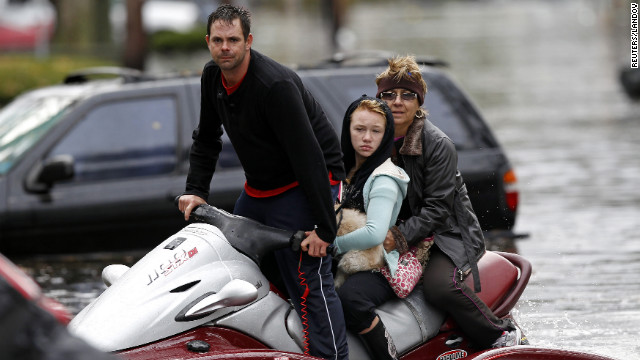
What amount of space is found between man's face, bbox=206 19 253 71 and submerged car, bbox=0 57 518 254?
3.74 metres

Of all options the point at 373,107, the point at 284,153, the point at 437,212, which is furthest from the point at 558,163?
the point at 284,153

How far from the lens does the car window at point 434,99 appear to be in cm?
828

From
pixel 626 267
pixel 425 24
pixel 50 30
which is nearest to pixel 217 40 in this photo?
pixel 626 267

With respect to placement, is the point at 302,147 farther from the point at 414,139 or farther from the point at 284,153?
the point at 414,139

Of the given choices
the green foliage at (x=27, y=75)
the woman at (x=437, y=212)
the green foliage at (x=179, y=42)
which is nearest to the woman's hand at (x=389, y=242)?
the woman at (x=437, y=212)

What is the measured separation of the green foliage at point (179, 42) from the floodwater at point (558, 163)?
2.17 metres

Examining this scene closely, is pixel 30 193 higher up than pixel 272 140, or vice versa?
pixel 272 140

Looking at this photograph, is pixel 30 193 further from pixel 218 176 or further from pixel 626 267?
pixel 626 267

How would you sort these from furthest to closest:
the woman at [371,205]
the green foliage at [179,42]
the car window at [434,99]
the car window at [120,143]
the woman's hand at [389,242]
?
the green foliage at [179,42] → the car window at [434,99] → the car window at [120,143] → the woman's hand at [389,242] → the woman at [371,205]

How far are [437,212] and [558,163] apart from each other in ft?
31.1

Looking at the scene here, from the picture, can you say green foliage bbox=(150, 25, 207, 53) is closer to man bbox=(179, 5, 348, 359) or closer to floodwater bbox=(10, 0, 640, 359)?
floodwater bbox=(10, 0, 640, 359)

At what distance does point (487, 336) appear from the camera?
4.90 meters

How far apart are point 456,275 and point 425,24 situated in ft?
149

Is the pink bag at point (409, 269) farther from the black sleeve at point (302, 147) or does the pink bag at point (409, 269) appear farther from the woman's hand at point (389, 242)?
the black sleeve at point (302, 147)
